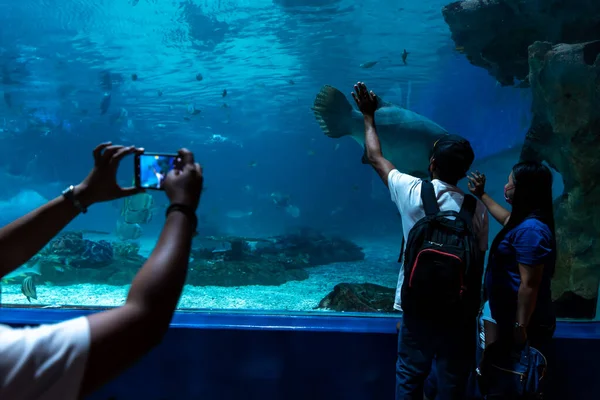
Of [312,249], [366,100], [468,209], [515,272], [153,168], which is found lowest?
[312,249]

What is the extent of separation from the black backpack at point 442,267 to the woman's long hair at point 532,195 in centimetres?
32

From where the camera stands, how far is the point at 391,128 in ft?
24.1

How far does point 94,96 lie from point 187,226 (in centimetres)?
3079

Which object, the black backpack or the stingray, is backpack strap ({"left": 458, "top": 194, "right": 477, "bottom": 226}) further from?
the stingray

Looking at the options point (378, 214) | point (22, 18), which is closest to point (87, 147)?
point (22, 18)

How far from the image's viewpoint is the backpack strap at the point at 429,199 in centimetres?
222

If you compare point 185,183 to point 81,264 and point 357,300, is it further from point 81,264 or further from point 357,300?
point 81,264

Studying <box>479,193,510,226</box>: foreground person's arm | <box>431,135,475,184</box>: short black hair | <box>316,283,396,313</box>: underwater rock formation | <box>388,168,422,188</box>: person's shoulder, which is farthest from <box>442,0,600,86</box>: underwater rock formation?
<box>388,168,422,188</box>: person's shoulder

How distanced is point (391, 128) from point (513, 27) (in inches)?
101

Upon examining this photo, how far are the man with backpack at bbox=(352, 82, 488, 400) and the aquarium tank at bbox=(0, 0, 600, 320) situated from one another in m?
0.74

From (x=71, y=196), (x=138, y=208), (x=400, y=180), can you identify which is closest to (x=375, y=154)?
(x=400, y=180)

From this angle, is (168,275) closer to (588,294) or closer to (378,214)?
(588,294)

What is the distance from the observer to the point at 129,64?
24.5 meters

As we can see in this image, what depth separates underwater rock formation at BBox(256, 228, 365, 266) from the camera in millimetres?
13117
